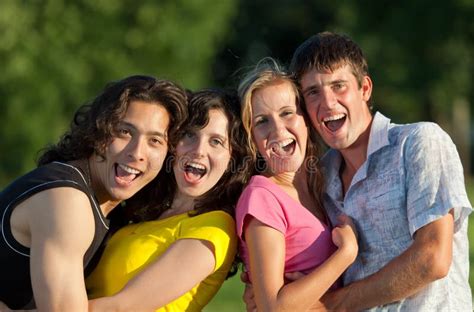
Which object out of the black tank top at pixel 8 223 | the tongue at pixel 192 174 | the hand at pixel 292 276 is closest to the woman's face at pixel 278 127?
the tongue at pixel 192 174

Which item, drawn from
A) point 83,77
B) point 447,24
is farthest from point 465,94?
point 83,77

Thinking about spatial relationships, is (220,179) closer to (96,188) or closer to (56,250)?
(96,188)

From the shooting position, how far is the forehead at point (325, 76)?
14.5 feet

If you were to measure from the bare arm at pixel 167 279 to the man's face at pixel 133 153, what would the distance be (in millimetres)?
379

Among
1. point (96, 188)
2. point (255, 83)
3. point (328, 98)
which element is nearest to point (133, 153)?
point (96, 188)

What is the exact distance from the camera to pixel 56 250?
3742 millimetres

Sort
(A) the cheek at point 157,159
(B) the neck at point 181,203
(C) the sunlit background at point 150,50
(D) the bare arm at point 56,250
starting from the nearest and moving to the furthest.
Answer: (D) the bare arm at point 56,250 → (A) the cheek at point 157,159 → (B) the neck at point 181,203 → (C) the sunlit background at point 150,50

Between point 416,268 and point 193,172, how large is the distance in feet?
3.77

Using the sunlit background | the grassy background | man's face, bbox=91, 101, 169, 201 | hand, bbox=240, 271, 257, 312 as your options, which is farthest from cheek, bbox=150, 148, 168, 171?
the sunlit background

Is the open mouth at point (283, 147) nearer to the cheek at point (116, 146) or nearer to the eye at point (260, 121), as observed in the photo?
the eye at point (260, 121)

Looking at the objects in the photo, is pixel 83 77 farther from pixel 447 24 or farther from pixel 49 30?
pixel 447 24

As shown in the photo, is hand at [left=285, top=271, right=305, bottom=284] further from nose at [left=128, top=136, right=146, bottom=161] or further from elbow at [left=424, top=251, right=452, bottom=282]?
nose at [left=128, top=136, right=146, bottom=161]

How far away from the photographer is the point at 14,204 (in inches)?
152

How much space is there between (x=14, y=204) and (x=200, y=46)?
2198 cm
